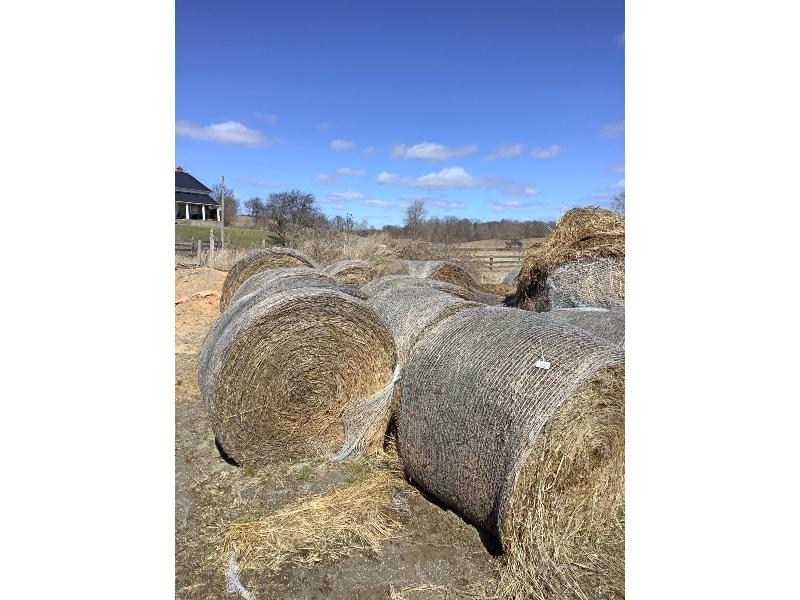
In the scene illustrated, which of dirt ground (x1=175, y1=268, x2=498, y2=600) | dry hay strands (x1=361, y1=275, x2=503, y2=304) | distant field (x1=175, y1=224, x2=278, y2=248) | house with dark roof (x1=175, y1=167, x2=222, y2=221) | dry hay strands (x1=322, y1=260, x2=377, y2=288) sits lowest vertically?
dirt ground (x1=175, y1=268, x2=498, y2=600)

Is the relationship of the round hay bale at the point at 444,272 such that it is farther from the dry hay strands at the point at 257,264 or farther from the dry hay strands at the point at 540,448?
the dry hay strands at the point at 540,448

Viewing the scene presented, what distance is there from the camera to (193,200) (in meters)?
31.7

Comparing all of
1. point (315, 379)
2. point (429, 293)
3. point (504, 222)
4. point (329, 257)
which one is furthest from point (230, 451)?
point (504, 222)

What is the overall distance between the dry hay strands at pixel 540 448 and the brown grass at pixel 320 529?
503mm

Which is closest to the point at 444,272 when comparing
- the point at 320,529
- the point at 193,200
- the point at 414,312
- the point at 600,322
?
the point at 414,312

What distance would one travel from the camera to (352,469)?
391cm

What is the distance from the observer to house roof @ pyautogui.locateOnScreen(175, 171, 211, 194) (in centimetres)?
3084

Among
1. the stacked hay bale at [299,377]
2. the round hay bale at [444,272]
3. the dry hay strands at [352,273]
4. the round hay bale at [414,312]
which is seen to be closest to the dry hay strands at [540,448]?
the round hay bale at [414,312]

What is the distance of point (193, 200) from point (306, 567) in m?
32.6

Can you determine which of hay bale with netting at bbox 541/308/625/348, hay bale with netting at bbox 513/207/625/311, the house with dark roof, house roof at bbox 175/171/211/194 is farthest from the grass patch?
hay bale with netting at bbox 541/308/625/348

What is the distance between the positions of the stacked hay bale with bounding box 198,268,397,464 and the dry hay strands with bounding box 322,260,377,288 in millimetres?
3868

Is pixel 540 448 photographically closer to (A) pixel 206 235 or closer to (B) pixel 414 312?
(B) pixel 414 312

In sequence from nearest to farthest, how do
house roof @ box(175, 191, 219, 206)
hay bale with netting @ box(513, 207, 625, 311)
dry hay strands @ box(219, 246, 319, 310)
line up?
hay bale with netting @ box(513, 207, 625, 311)
dry hay strands @ box(219, 246, 319, 310)
house roof @ box(175, 191, 219, 206)

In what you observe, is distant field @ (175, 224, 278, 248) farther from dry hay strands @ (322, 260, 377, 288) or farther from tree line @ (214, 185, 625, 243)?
dry hay strands @ (322, 260, 377, 288)
